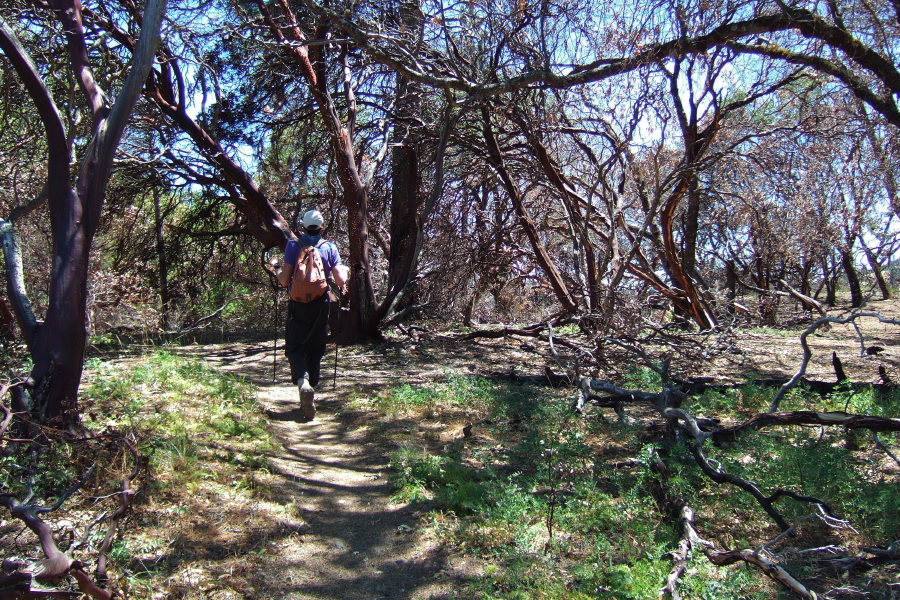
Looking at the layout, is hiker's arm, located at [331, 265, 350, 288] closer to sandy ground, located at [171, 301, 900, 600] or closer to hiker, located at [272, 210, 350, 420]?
hiker, located at [272, 210, 350, 420]

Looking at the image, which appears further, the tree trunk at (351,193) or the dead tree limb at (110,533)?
the tree trunk at (351,193)

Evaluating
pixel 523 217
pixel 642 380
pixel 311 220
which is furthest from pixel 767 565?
pixel 523 217

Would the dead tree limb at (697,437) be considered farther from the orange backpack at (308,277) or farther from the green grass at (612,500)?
the orange backpack at (308,277)

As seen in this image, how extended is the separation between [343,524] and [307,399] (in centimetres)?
214

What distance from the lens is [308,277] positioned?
6043 mm

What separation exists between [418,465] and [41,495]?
239 cm

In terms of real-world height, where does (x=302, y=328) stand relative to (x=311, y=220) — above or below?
below

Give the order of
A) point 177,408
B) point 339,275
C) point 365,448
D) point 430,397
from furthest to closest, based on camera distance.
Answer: point 430,397, point 339,275, point 365,448, point 177,408

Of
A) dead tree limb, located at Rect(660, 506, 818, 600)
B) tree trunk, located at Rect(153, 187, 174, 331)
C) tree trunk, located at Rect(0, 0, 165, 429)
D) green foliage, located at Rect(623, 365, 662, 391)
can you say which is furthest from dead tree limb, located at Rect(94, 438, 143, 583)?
tree trunk, located at Rect(153, 187, 174, 331)

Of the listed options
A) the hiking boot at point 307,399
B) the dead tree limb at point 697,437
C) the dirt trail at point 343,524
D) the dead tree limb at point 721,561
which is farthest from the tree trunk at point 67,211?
the dead tree limb at point 697,437

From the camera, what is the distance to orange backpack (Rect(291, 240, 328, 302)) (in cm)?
604

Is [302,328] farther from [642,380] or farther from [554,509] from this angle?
[642,380]

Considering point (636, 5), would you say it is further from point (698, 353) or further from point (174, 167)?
point (174, 167)

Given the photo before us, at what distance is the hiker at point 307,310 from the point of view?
614cm
